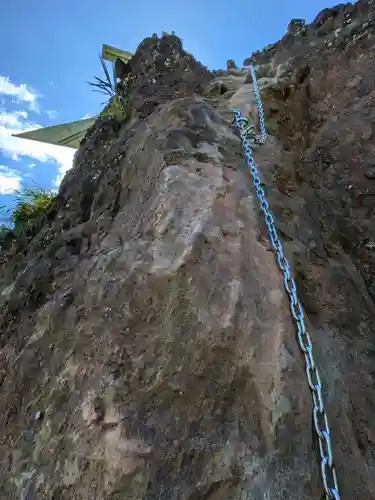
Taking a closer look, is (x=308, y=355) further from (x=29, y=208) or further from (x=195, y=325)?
(x=29, y=208)

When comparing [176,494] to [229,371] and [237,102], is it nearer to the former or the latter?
[229,371]

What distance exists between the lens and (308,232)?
221 centimetres

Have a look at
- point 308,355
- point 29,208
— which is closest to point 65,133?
point 29,208

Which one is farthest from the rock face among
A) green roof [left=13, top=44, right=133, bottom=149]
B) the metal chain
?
green roof [left=13, top=44, right=133, bottom=149]

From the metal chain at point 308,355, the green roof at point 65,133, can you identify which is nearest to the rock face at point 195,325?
the metal chain at point 308,355

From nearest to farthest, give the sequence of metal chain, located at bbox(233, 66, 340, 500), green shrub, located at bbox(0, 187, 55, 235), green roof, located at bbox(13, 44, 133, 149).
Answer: metal chain, located at bbox(233, 66, 340, 500), green shrub, located at bbox(0, 187, 55, 235), green roof, located at bbox(13, 44, 133, 149)

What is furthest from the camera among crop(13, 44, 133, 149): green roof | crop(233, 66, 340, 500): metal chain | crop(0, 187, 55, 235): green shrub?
crop(13, 44, 133, 149): green roof

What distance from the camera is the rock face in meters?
1.38

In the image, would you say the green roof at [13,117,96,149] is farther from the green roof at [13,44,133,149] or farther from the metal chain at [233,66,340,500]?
the metal chain at [233,66,340,500]

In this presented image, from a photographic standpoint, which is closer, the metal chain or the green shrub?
the metal chain

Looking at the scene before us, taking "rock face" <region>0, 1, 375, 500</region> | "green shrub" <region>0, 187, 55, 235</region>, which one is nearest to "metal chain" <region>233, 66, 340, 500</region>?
"rock face" <region>0, 1, 375, 500</region>

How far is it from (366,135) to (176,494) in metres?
2.51

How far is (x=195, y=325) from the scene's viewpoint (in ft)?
5.18

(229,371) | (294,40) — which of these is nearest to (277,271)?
(229,371)
